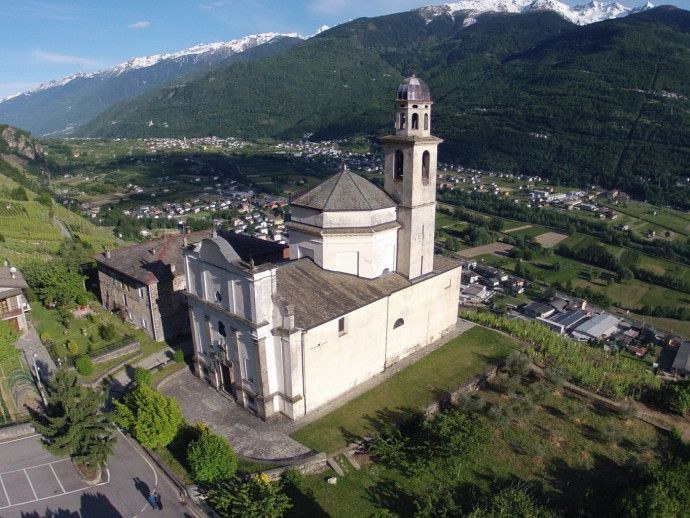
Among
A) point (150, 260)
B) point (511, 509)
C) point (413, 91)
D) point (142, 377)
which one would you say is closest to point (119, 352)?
point (142, 377)

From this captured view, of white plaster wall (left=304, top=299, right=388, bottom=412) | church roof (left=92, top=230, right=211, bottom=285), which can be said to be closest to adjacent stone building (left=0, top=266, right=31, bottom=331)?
church roof (left=92, top=230, right=211, bottom=285)

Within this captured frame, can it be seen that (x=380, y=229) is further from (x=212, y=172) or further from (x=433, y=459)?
(x=212, y=172)

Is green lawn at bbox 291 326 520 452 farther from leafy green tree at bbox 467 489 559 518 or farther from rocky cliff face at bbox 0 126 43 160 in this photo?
rocky cliff face at bbox 0 126 43 160

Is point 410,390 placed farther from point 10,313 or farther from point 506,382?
point 10,313

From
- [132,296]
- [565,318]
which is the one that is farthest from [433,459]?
[565,318]

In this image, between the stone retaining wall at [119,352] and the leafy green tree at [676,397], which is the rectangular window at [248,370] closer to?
the stone retaining wall at [119,352]

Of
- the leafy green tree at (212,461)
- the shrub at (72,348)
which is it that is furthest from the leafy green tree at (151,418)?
the shrub at (72,348)
